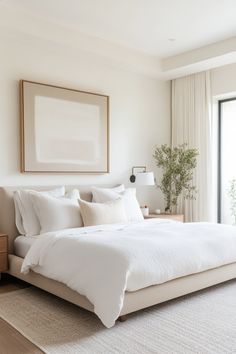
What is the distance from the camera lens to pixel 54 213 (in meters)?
4.06

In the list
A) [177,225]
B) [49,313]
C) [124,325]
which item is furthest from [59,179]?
[124,325]

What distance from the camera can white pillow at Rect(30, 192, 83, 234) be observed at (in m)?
4.03

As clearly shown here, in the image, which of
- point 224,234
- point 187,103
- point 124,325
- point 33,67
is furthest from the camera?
point 187,103

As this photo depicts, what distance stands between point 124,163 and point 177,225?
1.74 meters

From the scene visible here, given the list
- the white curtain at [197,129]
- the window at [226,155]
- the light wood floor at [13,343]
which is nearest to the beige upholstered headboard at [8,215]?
the light wood floor at [13,343]

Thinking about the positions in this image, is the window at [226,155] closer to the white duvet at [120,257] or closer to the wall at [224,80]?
the wall at [224,80]

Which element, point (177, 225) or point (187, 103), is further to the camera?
point (187, 103)

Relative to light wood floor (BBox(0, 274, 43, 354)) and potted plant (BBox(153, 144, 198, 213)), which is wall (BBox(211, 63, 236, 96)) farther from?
light wood floor (BBox(0, 274, 43, 354))

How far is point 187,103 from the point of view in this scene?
19.8ft

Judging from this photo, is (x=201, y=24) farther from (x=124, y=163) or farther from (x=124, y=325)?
(x=124, y=325)

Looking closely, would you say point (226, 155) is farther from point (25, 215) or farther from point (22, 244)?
point (22, 244)

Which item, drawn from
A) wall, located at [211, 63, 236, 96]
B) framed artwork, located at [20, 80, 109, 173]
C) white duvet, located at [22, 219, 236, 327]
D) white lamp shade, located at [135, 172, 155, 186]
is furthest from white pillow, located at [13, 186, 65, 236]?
wall, located at [211, 63, 236, 96]

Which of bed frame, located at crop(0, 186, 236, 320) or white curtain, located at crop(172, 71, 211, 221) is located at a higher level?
white curtain, located at crop(172, 71, 211, 221)

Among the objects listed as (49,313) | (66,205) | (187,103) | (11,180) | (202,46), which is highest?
(202,46)
